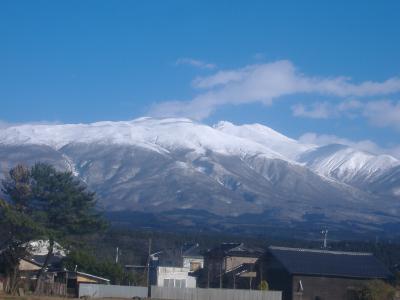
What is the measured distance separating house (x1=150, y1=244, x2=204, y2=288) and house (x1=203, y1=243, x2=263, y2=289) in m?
1.89

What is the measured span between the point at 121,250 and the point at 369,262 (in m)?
43.1

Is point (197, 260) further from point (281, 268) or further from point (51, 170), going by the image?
point (51, 170)

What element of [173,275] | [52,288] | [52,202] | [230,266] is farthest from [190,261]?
[52,288]

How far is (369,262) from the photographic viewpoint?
67250 mm

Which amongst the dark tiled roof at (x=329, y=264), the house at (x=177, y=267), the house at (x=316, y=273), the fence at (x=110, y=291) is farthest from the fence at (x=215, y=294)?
the house at (x=177, y=267)

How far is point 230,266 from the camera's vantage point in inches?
3039

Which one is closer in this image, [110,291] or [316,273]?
[110,291]

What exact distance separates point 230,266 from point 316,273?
1465 centimetres

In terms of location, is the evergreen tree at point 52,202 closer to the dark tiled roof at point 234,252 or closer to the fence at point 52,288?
the fence at point 52,288

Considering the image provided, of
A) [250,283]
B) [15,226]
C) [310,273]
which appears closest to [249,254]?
[250,283]

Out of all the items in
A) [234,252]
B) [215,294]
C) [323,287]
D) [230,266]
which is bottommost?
[215,294]

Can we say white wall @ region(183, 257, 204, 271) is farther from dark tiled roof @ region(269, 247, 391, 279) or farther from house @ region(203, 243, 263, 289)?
dark tiled roof @ region(269, 247, 391, 279)

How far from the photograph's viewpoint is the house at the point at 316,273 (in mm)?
63344

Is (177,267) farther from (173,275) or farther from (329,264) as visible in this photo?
(329,264)
